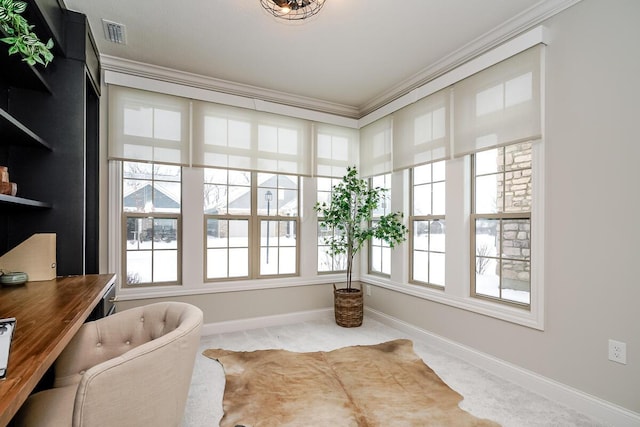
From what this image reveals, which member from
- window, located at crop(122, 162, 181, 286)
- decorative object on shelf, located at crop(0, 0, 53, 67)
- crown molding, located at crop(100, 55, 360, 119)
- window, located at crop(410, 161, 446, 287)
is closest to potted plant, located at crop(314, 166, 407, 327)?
window, located at crop(410, 161, 446, 287)

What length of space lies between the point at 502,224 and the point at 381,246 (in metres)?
1.69

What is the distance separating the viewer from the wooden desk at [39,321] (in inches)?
30.7

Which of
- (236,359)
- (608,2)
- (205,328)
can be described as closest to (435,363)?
(236,359)

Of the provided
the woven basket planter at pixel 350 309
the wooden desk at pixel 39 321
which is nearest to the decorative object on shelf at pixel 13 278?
the wooden desk at pixel 39 321

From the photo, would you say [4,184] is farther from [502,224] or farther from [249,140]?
[502,224]

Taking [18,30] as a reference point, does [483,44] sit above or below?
above

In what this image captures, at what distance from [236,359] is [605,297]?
111 inches

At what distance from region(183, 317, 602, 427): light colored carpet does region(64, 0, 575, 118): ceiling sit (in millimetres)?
2776

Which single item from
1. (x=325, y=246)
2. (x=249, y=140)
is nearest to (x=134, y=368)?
(x=249, y=140)

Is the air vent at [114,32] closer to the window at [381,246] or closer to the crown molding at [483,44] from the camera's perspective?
the crown molding at [483,44]

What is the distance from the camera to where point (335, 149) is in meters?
4.40

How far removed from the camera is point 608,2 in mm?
2113

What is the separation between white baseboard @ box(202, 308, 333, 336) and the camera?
11.9 feet

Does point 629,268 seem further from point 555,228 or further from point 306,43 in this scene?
point 306,43
